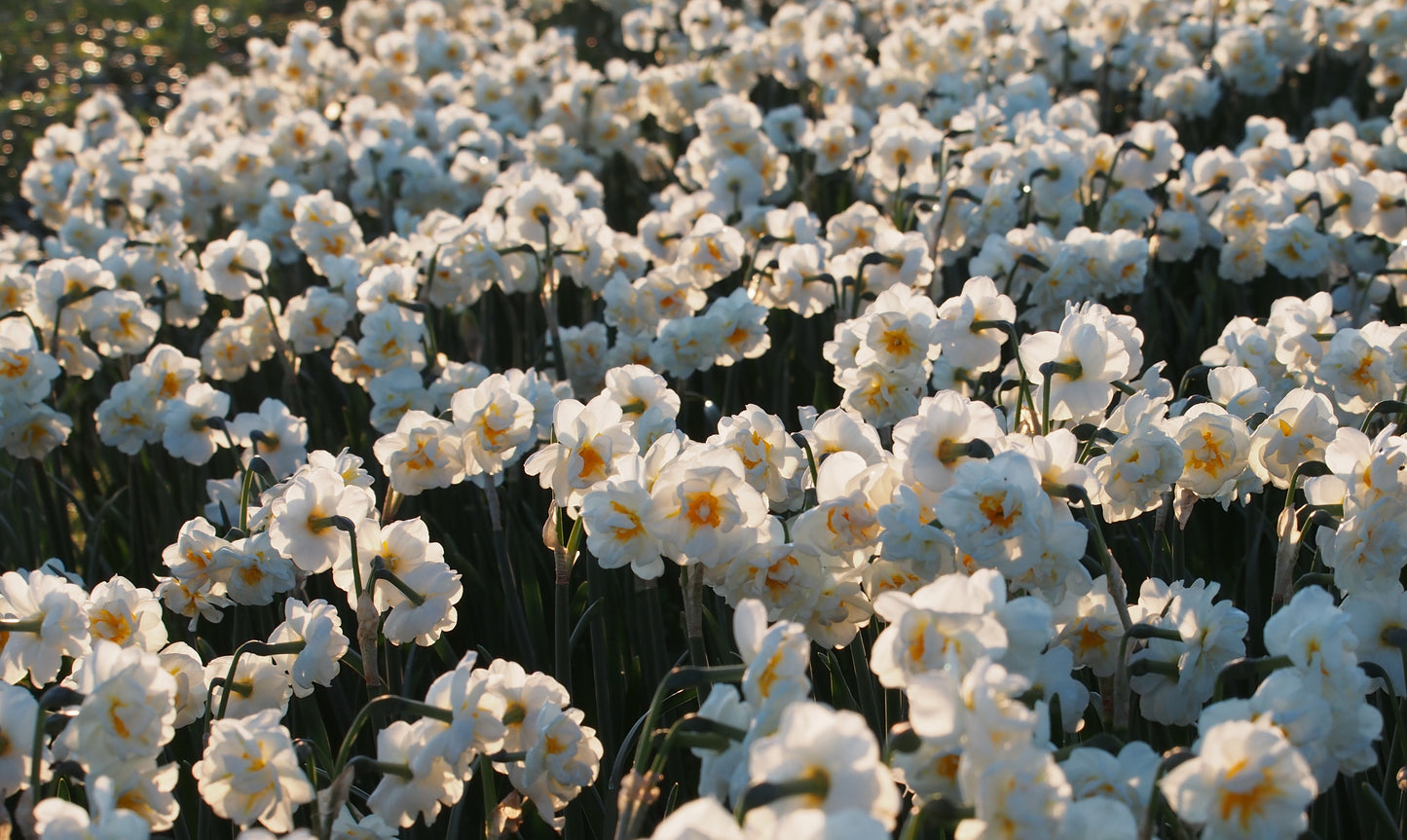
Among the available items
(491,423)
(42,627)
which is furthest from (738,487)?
(42,627)

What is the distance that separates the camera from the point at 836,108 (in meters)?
5.20

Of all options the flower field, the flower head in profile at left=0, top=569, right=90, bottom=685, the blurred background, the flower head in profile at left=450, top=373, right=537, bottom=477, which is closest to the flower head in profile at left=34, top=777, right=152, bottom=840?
the flower field

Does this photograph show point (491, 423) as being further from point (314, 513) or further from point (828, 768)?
point (828, 768)

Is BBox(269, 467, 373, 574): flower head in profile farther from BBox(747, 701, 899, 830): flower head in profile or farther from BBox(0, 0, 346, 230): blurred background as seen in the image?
BBox(0, 0, 346, 230): blurred background

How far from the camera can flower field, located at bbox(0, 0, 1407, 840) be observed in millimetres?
1400

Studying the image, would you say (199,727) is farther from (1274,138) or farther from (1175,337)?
(1274,138)

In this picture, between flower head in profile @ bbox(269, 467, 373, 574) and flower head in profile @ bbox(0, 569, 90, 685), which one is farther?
flower head in profile @ bbox(269, 467, 373, 574)

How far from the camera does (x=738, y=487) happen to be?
1.67m

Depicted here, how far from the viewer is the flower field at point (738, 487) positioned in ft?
4.59

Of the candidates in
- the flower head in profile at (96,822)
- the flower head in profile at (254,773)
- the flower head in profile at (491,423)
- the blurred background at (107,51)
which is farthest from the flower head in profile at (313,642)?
the blurred background at (107,51)

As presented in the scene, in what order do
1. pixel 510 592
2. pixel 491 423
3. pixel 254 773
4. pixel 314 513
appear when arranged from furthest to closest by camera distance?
pixel 510 592 < pixel 491 423 < pixel 314 513 < pixel 254 773

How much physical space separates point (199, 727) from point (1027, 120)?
323 cm

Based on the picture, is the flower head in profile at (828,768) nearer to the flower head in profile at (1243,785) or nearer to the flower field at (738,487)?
the flower field at (738,487)

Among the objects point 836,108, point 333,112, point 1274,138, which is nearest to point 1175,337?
point 1274,138
